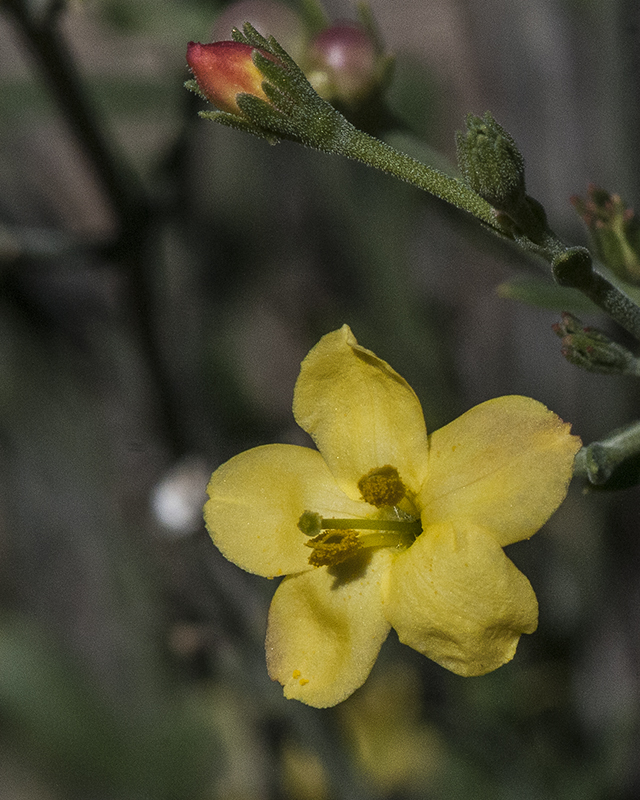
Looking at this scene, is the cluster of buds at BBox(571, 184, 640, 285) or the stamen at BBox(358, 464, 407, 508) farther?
the cluster of buds at BBox(571, 184, 640, 285)

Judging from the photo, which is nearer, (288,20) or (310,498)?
(310,498)

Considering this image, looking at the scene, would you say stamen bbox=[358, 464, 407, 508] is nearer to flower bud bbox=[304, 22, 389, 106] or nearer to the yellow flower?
the yellow flower

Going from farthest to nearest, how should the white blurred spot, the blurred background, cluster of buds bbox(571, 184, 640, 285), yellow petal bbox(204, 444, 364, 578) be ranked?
1. the blurred background
2. the white blurred spot
3. cluster of buds bbox(571, 184, 640, 285)
4. yellow petal bbox(204, 444, 364, 578)

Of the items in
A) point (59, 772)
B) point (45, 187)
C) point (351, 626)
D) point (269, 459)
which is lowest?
point (59, 772)

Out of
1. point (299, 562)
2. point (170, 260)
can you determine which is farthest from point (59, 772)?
point (299, 562)

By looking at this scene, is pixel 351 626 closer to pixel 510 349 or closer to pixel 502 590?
pixel 502 590

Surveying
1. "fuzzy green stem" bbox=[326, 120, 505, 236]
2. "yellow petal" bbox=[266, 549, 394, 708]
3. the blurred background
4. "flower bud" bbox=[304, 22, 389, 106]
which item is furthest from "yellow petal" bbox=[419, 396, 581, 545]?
the blurred background

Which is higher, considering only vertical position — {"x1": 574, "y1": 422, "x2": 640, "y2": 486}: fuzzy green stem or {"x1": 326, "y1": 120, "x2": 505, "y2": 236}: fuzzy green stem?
{"x1": 326, "y1": 120, "x2": 505, "y2": 236}: fuzzy green stem

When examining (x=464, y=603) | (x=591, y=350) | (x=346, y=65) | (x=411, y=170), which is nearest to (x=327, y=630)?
(x=464, y=603)
